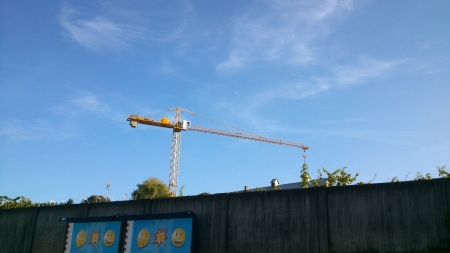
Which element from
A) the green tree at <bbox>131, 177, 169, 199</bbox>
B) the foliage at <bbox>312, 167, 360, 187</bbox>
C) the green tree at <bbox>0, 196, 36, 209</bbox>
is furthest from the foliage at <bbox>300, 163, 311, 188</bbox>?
the green tree at <bbox>131, 177, 169, 199</bbox>

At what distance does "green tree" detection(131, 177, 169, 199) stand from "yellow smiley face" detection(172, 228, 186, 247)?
175 feet

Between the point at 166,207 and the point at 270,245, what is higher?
the point at 166,207

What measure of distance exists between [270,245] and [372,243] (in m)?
3.40

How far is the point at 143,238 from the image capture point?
16734mm

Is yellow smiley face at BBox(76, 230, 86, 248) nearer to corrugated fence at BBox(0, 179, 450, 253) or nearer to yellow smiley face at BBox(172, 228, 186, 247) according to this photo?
corrugated fence at BBox(0, 179, 450, 253)

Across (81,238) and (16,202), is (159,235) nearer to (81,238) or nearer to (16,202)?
(81,238)

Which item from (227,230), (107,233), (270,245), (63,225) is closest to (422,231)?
(270,245)

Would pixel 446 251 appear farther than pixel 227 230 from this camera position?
No

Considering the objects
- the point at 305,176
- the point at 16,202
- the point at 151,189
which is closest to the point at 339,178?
the point at 305,176

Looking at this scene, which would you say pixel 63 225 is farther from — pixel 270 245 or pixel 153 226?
pixel 270 245

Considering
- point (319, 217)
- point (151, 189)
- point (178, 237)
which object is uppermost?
point (151, 189)

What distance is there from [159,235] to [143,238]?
0.79m

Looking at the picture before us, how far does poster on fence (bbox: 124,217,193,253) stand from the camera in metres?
15.9

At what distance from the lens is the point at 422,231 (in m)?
12.0
